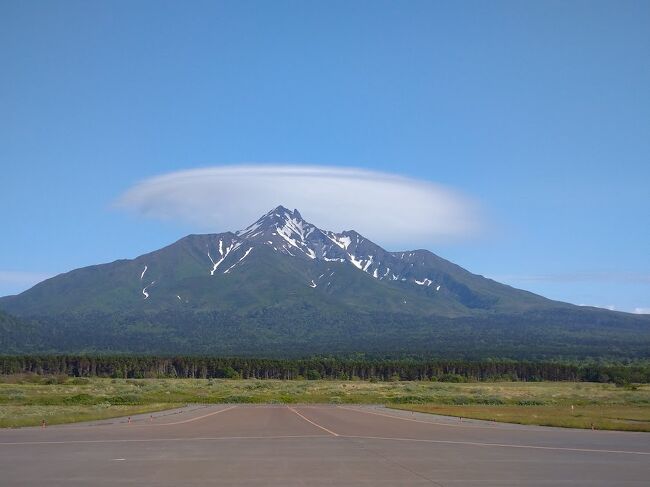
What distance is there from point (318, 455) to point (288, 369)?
10865 centimetres

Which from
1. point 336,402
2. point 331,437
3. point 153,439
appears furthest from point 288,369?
point 153,439

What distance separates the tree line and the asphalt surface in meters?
90.3

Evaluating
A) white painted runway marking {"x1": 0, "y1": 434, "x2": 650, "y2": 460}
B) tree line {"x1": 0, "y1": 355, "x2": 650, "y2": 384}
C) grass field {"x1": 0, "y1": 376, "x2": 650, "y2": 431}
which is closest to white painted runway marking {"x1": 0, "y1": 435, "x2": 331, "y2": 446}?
white painted runway marking {"x1": 0, "y1": 434, "x2": 650, "y2": 460}

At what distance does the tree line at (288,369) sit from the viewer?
401ft

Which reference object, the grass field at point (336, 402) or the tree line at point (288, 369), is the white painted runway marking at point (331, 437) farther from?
the tree line at point (288, 369)

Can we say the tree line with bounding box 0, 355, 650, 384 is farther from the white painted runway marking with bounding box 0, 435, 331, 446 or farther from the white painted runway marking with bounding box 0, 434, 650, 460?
the white painted runway marking with bounding box 0, 435, 331, 446

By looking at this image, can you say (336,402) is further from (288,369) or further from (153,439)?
(288,369)

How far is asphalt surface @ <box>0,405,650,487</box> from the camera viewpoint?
1700 cm

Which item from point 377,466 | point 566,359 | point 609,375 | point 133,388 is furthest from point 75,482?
point 566,359

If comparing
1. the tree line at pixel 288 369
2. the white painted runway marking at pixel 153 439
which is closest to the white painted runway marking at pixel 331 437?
the white painted runway marking at pixel 153 439

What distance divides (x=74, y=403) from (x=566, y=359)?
13826cm

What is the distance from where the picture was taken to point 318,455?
852 inches

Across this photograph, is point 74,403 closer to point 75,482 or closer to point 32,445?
point 32,445

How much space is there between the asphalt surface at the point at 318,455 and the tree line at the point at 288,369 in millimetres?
90330
